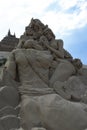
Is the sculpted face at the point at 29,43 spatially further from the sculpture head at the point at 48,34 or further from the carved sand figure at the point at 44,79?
the sculpture head at the point at 48,34

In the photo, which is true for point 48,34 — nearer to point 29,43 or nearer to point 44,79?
point 29,43

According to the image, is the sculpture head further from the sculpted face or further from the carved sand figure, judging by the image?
the sculpted face

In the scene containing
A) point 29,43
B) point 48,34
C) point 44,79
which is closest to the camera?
point 44,79

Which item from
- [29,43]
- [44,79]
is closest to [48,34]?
[29,43]

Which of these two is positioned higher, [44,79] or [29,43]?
[29,43]

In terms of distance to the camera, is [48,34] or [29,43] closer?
[29,43]

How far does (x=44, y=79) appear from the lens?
27.1 feet

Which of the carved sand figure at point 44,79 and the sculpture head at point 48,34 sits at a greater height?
the sculpture head at point 48,34

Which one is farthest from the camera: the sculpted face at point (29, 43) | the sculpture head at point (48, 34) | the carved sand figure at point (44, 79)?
the sculpture head at point (48, 34)

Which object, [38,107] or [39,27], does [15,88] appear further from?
[39,27]

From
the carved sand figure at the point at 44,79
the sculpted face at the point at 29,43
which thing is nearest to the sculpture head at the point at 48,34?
the carved sand figure at the point at 44,79

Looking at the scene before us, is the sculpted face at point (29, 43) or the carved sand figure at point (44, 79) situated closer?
the carved sand figure at point (44, 79)

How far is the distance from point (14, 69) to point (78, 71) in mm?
1837

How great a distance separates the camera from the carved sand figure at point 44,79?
664 centimetres
